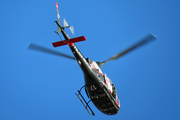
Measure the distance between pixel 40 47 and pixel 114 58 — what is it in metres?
3.89

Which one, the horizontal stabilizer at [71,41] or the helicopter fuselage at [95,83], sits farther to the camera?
the helicopter fuselage at [95,83]

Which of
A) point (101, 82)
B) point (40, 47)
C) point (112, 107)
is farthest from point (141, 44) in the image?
point (40, 47)

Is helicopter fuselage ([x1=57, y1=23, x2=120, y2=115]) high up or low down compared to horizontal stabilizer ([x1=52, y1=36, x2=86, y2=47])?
down

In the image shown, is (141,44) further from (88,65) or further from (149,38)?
(88,65)

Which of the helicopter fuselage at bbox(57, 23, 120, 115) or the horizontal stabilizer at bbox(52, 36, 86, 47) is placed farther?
the helicopter fuselage at bbox(57, 23, 120, 115)

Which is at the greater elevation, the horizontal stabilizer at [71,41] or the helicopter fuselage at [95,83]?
the horizontal stabilizer at [71,41]

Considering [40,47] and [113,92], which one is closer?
[40,47]

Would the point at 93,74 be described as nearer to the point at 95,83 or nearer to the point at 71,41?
the point at 95,83

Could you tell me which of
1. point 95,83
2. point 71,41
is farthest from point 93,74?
point 71,41

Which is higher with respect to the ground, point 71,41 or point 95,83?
point 71,41

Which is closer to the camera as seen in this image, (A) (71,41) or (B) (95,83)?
(A) (71,41)

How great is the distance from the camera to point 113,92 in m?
12.7

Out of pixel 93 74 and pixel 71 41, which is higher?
pixel 71 41

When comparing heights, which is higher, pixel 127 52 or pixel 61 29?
pixel 61 29
